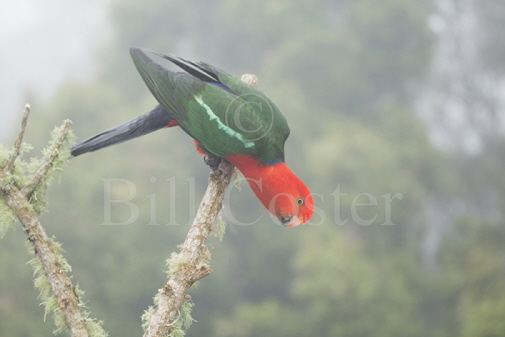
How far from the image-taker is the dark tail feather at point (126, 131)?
231 cm

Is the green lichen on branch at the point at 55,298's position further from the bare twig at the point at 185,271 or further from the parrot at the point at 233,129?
the parrot at the point at 233,129

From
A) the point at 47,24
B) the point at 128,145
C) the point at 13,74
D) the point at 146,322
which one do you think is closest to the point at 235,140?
the point at 146,322

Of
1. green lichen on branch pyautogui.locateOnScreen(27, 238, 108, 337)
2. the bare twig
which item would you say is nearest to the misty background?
the bare twig

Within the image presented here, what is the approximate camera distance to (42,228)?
78.8 inches

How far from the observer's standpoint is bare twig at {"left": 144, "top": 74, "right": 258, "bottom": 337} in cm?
197

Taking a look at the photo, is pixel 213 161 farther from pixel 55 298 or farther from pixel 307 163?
pixel 307 163

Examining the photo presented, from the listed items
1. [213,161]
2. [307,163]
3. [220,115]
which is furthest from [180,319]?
[307,163]

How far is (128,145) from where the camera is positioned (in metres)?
14.6

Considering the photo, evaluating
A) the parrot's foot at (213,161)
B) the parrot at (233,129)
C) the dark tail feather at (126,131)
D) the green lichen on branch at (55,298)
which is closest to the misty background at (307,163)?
the parrot at (233,129)

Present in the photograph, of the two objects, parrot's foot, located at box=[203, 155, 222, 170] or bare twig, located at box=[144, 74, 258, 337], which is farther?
parrot's foot, located at box=[203, 155, 222, 170]

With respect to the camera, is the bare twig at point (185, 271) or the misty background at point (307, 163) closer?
the bare twig at point (185, 271)

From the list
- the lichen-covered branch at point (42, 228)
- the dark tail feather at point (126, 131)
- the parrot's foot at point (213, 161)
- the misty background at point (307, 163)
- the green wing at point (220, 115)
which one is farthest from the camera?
the misty background at point (307, 163)

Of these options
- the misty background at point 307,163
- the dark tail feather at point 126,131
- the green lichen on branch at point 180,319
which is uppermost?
the misty background at point 307,163

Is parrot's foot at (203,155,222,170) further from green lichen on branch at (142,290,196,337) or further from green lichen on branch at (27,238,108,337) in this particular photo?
green lichen on branch at (27,238,108,337)
